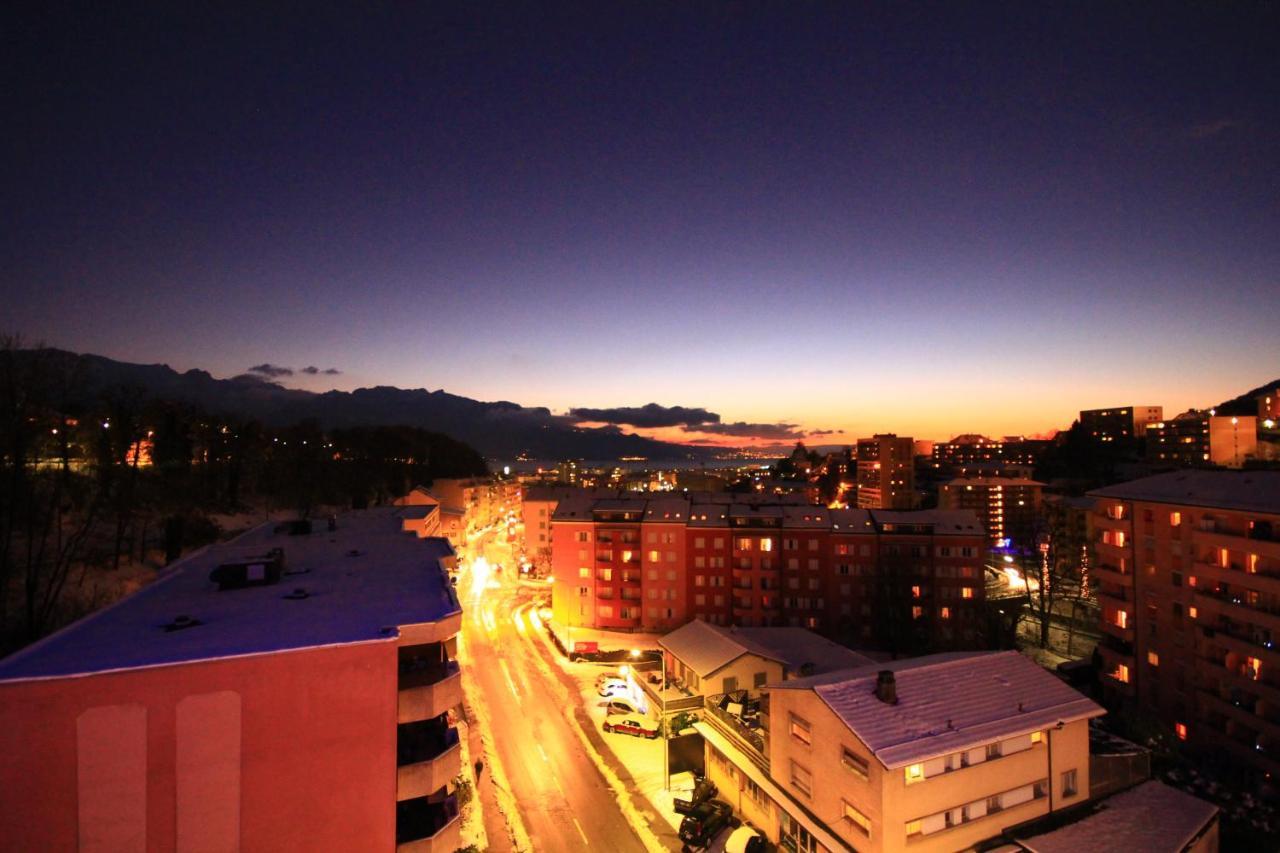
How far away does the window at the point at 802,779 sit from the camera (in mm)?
14309

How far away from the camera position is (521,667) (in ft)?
98.5

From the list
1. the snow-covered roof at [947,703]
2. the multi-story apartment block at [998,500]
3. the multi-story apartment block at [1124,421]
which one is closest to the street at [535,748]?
the snow-covered roof at [947,703]

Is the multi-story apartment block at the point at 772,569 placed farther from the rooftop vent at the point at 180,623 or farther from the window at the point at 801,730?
the rooftop vent at the point at 180,623

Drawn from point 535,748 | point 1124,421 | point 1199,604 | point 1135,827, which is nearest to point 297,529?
point 535,748

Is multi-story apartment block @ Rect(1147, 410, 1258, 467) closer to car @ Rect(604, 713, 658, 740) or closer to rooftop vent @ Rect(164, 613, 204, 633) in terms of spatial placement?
car @ Rect(604, 713, 658, 740)

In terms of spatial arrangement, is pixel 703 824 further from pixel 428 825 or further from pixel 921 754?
pixel 428 825

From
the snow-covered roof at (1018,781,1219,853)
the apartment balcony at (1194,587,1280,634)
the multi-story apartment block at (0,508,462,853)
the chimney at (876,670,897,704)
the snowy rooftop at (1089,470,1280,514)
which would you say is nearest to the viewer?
the multi-story apartment block at (0,508,462,853)

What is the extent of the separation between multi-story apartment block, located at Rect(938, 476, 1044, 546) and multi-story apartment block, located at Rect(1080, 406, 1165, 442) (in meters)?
41.0

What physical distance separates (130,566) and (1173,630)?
45.6 metres

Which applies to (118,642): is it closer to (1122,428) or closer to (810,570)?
(810,570)

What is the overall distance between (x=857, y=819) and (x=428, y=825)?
8995 mm

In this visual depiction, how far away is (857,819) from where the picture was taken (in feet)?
42.5

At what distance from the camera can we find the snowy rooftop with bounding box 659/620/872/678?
74.6 ft

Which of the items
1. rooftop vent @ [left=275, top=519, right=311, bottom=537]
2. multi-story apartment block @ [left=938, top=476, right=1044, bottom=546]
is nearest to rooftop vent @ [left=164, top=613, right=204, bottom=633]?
rooftop vent @ [left=275, top=519, right=311, bottom=537]
